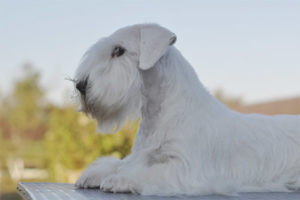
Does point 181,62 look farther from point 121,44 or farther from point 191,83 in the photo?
point 121,44

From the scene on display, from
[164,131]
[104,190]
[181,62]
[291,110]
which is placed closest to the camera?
[104,190]

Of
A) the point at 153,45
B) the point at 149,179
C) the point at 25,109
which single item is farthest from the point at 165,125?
the point at 25,109

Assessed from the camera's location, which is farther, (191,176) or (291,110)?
(291,110)

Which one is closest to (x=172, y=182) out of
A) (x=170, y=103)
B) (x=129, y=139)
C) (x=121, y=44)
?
(x=170, y=103)

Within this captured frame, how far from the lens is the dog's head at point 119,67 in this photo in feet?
7.36

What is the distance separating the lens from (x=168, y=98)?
7.66 ft

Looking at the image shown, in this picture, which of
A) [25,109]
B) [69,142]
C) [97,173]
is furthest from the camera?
[25,109]

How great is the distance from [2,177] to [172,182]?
17.1 meters

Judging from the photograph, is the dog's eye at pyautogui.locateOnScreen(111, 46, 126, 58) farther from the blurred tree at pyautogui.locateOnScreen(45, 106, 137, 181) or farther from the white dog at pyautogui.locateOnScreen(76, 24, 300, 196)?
the blurred tree at pyautogui.locateOnScreen(45, 106, 137, 181)

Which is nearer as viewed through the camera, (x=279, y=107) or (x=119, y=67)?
(x=119, y=67)

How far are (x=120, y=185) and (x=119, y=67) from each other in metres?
0.66

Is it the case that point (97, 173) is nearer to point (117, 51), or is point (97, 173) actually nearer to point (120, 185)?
point (120, 185)

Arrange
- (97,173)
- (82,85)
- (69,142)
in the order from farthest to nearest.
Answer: (69,142)
(97,173)
(82,85)

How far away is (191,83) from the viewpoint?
2.41 m
